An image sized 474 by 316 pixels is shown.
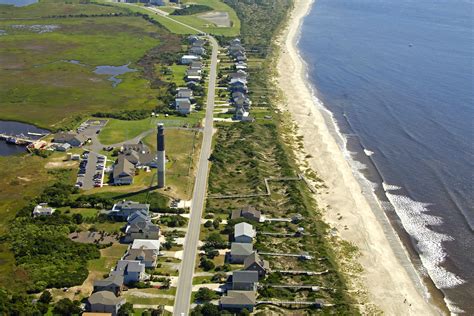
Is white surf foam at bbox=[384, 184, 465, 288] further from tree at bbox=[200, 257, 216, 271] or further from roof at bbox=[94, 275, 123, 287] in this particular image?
roof at bbox=[94, 275, 123, 287]

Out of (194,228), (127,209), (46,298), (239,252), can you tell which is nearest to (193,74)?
(127,209)

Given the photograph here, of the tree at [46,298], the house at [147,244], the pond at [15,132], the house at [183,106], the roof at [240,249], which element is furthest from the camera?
the house at [183,106]

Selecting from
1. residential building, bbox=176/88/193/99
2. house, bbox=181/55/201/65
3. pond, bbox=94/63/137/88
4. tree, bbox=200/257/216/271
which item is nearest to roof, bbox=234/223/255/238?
tree, bbox=200/257/216/271

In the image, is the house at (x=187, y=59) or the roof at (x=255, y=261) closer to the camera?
the roof at (x=255, y=261)

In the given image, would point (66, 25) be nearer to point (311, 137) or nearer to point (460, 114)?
point (311, 137)

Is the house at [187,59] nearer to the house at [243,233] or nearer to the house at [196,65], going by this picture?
the house at [196,65]

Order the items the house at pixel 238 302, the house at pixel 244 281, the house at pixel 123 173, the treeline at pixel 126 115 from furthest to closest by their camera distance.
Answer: the treeline at pixel 126 115
the house at pixel 123 173
the house at pixel 244 281
the house at pixel 238 302

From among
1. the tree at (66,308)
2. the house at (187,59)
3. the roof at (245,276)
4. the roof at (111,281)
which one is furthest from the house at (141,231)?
the house at (187,59)

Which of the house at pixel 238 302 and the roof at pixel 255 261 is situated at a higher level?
the roof at pixel 255 261
